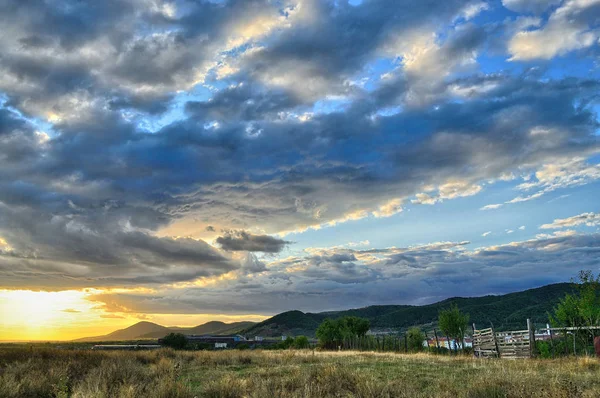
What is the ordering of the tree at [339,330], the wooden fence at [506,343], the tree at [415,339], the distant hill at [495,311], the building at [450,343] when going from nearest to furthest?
the wooden fence at [506,343] < the building at [450,343] < the tree at [415,339] < the tree at [339,330] < the distant hill at [495,311]

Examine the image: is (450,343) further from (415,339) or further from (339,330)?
(339,330)

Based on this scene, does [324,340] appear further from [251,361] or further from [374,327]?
[374,327]

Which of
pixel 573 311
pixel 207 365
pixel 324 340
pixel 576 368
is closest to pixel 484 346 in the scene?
pixel 573 311

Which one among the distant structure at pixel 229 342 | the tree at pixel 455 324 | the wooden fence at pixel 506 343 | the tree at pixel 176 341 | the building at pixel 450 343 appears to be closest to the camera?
the wooden fence at pixel 506 343

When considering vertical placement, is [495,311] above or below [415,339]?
below

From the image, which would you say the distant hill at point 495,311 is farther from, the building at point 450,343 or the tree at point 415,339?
the tree at point 415,339

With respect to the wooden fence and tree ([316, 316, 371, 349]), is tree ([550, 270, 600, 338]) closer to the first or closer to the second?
the wooden fence

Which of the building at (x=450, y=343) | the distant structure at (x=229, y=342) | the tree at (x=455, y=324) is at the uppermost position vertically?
the tree at (x=455, y=324)

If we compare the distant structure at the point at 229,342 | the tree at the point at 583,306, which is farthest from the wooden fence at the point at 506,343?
the distant structure at the point at 229,342

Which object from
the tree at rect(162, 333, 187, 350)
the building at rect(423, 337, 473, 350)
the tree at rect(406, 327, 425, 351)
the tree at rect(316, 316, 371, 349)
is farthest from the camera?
the tree at rect(162, 333, 187, 350)

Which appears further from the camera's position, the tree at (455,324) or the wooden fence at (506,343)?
the tree at (455,324)

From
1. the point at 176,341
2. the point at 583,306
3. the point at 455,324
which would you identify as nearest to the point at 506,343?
the point at 583,306

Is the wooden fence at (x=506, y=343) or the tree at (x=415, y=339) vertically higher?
the wooden fence at (x=506, y=343)

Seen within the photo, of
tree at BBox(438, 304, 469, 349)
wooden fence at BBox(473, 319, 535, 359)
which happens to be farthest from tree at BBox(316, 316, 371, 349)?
wooden fence at BBox(473, 319, 535, 359)
